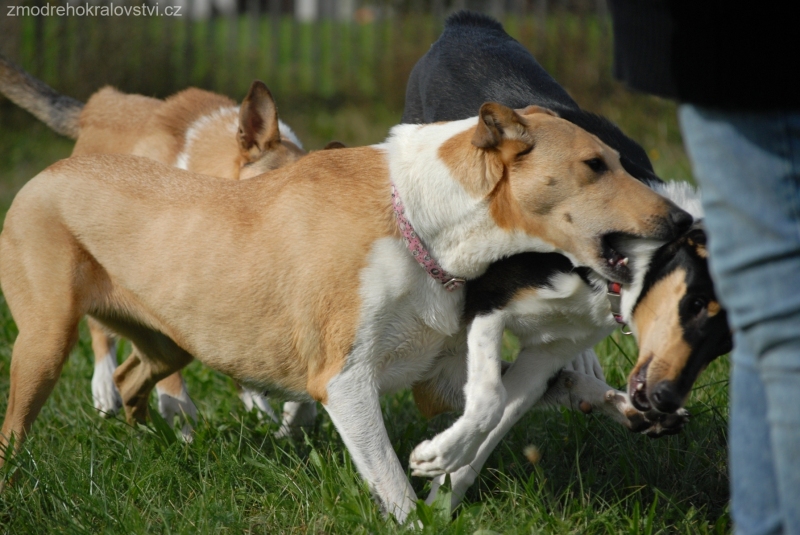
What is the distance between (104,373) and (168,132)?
1.53 metres

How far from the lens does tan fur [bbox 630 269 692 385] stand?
110 inches

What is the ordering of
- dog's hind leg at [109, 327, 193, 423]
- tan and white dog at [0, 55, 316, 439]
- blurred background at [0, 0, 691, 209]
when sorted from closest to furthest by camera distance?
dog's hind leg at [109, 327, 193, 423]
tan and white dog at [0, 55, 316, 439]
blurred background at [0, 0, 691, 209]

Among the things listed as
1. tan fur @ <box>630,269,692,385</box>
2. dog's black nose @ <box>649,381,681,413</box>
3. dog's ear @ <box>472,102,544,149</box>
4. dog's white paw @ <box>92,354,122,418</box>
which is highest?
dog's ear @ <box>472,102,544,149</box>

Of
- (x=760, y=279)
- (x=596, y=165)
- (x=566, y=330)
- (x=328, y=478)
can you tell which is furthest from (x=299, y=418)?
(x=760, y=279)

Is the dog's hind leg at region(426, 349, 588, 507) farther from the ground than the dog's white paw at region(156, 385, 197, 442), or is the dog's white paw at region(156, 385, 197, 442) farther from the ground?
the dog's hind leg at region(426, 349, 588, 507)

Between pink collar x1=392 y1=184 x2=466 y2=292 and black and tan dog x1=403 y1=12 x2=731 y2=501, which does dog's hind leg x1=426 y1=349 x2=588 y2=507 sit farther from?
pink collar x1=392 y1=184 x2=466 y2=292

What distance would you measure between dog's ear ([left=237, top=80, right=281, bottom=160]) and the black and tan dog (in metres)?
1.67

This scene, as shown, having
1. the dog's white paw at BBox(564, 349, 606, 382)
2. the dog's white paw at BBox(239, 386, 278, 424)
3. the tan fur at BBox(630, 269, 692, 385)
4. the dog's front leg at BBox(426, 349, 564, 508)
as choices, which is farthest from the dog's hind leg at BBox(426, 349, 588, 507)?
the dog's white paw at BBox(239, 386, 278, 424)

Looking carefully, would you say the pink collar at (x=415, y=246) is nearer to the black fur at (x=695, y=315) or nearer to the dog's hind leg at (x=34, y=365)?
the black fur at (x=695, y=315)

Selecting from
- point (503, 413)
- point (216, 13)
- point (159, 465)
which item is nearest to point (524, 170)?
point (503, 413)

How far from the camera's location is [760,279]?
5.71 ft

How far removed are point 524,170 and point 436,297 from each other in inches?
21.2

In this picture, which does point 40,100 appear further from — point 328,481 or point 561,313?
point 561,313

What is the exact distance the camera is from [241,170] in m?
5.08
